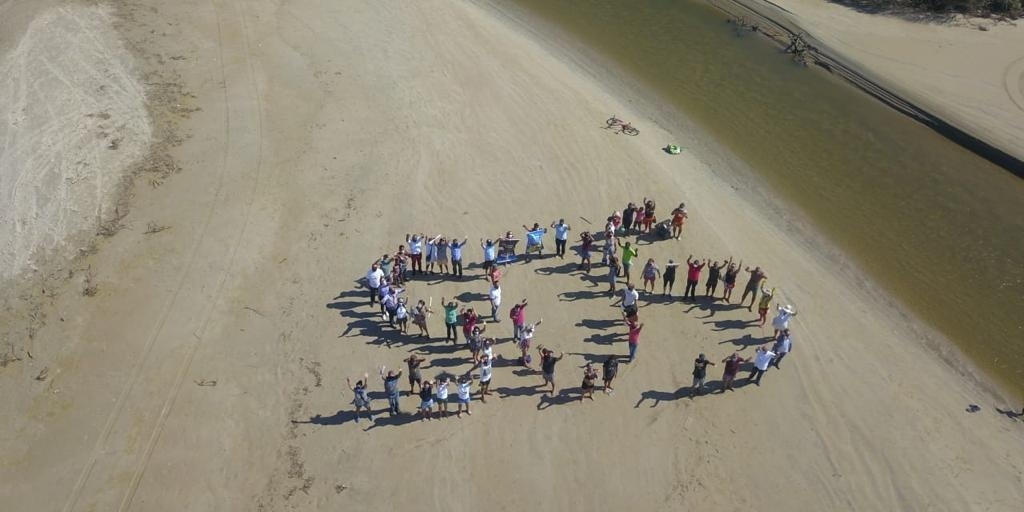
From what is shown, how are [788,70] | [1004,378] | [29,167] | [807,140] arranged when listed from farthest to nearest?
[788,70], [807,140], [29,167], [1004,378]

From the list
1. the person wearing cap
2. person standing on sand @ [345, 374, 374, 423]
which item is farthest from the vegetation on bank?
person standing on sand @ [345, 374, 374, 423]

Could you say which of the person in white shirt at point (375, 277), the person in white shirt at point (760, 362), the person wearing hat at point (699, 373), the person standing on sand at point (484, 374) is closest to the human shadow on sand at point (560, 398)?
the person standing on sand at point (484, 374)

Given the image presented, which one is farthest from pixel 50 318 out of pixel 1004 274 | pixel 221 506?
pixel 1004 274

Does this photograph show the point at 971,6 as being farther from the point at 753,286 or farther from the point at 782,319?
the point at 782,319

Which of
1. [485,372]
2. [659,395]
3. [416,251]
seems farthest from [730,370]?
[416,251]

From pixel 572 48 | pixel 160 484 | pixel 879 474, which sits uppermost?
pixel 572 48

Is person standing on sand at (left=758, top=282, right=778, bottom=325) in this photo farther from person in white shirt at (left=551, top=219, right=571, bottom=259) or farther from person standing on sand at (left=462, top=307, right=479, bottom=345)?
person standing on sand at (left=462, top=307, right=479, bottom=345)

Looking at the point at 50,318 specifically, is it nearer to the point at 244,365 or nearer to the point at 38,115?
the point at 244,365
